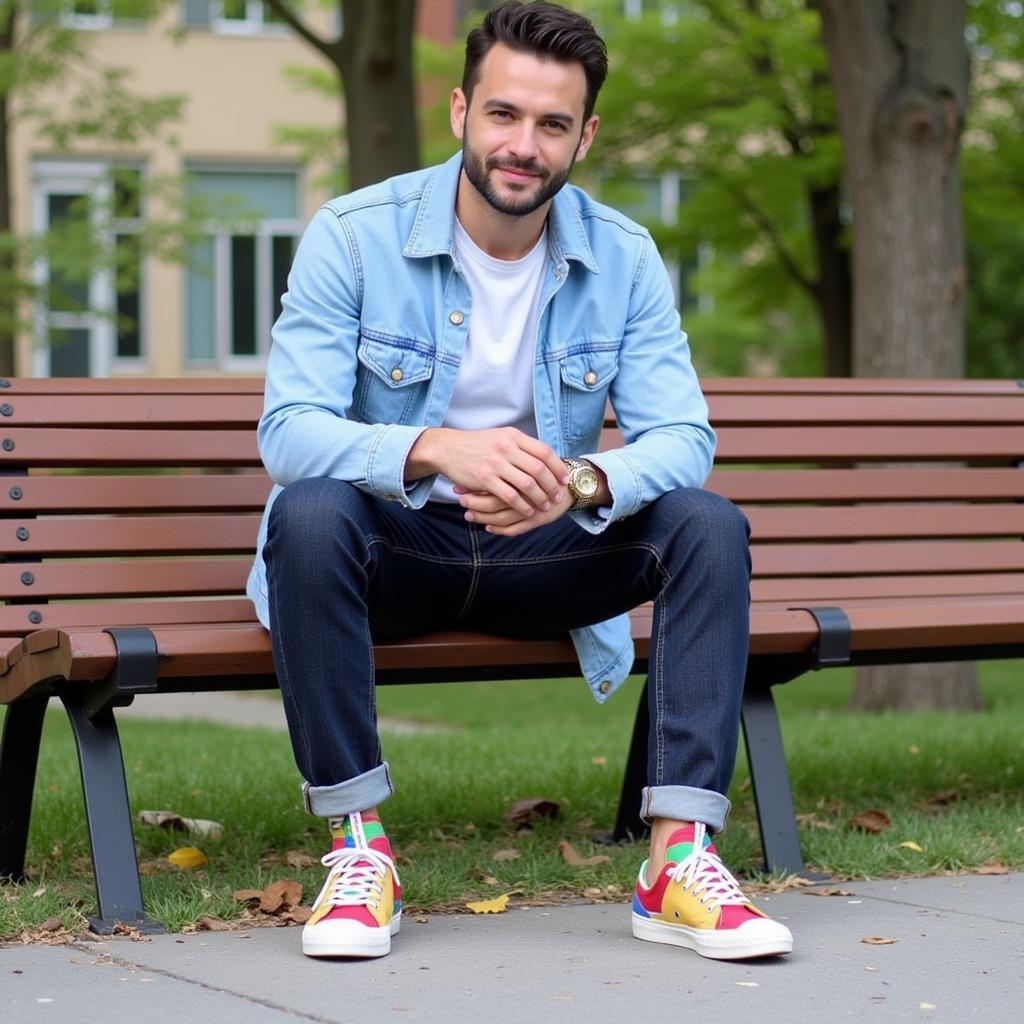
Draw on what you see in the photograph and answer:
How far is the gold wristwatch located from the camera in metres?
3.45

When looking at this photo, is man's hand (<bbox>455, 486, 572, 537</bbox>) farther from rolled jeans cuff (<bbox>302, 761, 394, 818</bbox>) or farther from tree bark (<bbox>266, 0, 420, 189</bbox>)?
tree bark (<bbox>266, 0, 420, 189</bbox>)

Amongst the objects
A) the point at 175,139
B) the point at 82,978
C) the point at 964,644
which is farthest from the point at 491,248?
the point at 175,139

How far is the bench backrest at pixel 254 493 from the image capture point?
3.98 m

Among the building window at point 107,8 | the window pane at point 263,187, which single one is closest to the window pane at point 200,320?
the window pane at point 263,187

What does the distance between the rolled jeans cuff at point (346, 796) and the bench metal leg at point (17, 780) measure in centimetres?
80

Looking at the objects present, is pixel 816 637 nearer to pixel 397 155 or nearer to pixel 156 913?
pixel 156 913

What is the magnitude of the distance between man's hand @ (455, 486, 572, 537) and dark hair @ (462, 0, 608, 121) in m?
0.92

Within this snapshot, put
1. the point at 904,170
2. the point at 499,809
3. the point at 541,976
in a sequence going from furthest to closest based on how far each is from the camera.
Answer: the point at 904,170
the point at 499,809
the point at 541,976

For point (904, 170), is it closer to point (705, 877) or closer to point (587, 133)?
point (587, 133)

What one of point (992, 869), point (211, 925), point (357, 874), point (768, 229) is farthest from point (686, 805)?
point (768, 229)

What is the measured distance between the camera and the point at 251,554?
4324 mm

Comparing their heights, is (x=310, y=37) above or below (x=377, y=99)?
above

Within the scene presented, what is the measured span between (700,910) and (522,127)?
61.7 inches

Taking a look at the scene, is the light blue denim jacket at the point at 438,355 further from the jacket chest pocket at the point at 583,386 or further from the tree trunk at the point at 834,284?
the tree trunk at the point at 834,284
